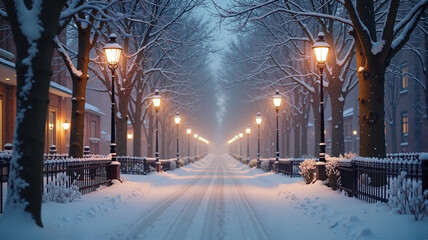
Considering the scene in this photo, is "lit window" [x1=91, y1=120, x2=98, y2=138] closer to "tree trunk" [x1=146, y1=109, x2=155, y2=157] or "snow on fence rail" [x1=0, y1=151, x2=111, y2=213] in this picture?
"tree trunk" [x1=146, y1=109, x2=155, y2=157]

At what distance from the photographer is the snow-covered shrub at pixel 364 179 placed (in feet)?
39.1

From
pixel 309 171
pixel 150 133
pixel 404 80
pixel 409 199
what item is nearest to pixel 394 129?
pixel 404 80

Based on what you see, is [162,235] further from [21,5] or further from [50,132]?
[50,132]

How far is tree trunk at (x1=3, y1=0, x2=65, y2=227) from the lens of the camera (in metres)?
7.85

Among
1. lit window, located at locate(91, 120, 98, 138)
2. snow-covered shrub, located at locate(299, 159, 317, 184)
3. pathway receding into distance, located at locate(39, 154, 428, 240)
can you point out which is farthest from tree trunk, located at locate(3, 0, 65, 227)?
lit window, located at locate(91, 120, 98, 138)

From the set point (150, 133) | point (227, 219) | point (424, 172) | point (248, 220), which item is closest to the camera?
point (424, 172)

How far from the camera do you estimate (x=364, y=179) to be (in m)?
12.2

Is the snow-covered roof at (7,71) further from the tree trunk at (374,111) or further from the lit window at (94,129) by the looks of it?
the lit window at (94,129)

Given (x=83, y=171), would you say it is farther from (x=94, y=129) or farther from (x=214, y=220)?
(x=94, y=129)

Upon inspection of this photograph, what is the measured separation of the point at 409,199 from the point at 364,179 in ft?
9.61

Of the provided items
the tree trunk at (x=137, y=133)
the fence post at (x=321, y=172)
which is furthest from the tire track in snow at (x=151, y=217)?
the tree trunk at (x=137, y=133)

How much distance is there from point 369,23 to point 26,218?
12.1m

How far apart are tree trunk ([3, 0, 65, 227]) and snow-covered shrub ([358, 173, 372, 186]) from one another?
812cm

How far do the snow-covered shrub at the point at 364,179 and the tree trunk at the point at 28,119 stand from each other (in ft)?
26.6
